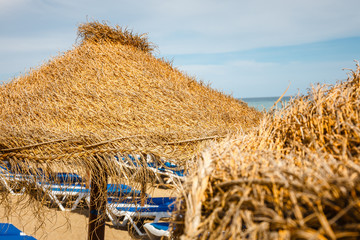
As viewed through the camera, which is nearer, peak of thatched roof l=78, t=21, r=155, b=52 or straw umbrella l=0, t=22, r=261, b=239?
straw umbrella l=0, t=22, r=261, b=239

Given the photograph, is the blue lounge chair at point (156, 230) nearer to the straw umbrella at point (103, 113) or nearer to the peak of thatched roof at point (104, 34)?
the straw umbrella at point (103, 113)

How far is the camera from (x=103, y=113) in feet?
9.35

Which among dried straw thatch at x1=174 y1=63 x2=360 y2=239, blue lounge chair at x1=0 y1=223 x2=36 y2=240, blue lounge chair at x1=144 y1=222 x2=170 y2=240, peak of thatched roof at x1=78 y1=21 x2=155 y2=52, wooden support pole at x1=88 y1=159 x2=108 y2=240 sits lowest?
blue lounge chair at x1=144 y1=222 x2=170 y2=240

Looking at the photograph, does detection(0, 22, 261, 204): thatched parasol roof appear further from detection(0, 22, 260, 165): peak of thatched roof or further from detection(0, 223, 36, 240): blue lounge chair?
detection(0, 223, 36, 240): blue lounge chair

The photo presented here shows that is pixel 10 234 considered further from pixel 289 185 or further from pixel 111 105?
pixel 289 185

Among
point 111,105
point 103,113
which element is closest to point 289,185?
point 103,113

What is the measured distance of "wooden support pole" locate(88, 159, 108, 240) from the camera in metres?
2.59

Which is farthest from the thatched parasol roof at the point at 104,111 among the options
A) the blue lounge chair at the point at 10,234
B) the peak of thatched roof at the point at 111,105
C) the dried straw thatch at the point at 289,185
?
the blue lounge chair at the point at 10,234

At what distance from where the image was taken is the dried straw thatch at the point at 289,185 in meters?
0.77

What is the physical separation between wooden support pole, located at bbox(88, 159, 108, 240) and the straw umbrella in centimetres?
2

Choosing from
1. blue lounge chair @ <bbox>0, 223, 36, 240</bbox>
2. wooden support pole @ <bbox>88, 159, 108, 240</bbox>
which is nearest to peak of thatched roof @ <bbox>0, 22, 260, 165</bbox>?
wooden support pole @ <bbox>88, 159, 108, 240</bbox>

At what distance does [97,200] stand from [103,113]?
3.07 ft

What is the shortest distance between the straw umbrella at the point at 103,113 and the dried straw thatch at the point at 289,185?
3.54ft

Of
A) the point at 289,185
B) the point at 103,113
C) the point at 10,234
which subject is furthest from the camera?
the point at 10,234
